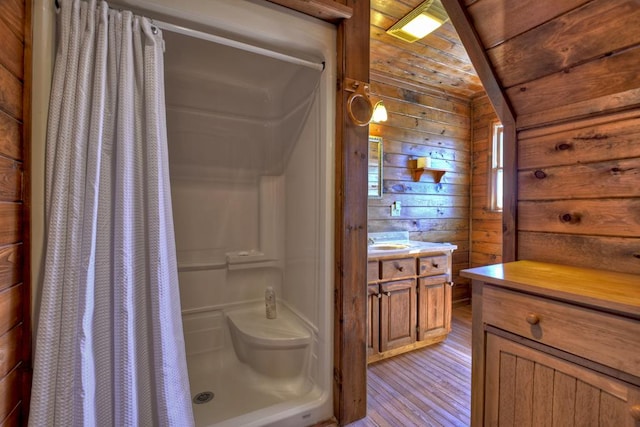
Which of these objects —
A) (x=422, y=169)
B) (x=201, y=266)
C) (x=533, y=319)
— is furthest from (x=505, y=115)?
(x=201, y=266)

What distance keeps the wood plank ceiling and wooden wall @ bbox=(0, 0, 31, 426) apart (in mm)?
1815

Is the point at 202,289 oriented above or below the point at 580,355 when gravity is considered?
below

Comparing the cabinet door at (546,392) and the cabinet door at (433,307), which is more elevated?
the cabinet door at (546,392)

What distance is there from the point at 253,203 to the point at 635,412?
201 centimetres

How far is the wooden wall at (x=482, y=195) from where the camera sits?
10.3ft

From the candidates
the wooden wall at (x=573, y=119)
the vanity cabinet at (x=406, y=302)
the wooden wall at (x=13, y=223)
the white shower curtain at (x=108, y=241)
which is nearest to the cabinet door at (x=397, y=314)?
the vanity cabinet at (x=406, y=302)

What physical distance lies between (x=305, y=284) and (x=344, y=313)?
366mm

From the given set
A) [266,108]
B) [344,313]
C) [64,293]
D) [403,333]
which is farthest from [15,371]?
[403,333]

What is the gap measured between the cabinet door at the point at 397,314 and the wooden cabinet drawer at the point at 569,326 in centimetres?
114

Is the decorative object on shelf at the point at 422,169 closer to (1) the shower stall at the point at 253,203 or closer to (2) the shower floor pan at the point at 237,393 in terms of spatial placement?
(1) the shower stall at the point at 253,203

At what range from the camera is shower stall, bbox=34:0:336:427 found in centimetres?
137

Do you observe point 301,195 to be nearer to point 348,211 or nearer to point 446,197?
point 348,211

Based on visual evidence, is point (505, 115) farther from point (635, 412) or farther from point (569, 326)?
point (635, 412)

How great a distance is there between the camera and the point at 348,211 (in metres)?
1.44
